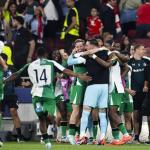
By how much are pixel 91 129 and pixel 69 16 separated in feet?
17.7

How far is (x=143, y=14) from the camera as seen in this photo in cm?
2747

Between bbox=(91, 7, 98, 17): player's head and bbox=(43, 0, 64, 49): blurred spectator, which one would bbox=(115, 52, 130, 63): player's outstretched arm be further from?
bbox=(43, 0, 64, 49): blurred spectator

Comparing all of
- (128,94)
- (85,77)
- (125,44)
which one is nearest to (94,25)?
(125,44)

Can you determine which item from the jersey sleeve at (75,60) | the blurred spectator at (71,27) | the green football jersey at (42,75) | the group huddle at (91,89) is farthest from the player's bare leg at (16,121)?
the blurred spectator at (71,27)

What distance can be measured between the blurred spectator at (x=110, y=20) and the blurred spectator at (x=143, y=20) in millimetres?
850

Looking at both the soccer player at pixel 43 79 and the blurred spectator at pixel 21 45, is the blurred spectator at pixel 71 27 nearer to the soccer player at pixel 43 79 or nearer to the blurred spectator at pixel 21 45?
the blurred spectator at pixel 21 45

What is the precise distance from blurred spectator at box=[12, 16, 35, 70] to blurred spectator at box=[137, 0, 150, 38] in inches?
122

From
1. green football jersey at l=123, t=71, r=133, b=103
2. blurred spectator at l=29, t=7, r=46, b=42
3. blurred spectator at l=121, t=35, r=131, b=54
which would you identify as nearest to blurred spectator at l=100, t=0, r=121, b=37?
blurred spectator at l=121, t=35, r=131, b=54

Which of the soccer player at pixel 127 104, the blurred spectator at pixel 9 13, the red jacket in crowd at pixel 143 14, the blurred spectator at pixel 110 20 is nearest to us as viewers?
the soccer player at pixel 127 104

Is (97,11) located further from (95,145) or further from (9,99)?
(95,145)

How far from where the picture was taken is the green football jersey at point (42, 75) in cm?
2100

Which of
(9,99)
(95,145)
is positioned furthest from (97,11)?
(95,145)

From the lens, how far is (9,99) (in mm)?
24703

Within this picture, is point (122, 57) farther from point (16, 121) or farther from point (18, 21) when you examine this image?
point (18, 21)
